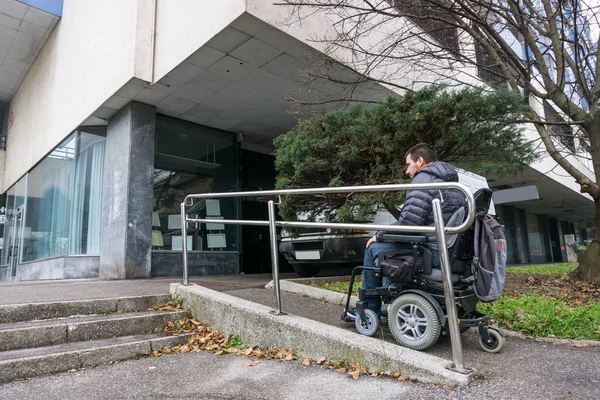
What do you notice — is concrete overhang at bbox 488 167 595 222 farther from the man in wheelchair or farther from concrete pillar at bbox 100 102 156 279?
concrete pillar at bbox 100 102 156 279

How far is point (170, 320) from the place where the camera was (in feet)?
Answer: 12.4

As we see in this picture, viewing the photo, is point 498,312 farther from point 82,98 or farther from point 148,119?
point 82,98

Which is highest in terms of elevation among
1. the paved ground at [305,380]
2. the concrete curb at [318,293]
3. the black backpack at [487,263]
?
the black backpack at [487,263]

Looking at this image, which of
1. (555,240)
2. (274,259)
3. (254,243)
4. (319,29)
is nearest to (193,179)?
(254,243)

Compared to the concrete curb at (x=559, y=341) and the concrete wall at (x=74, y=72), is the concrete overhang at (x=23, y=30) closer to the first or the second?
the concrete wall at (x=74, y=72)

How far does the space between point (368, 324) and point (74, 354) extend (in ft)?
7.04

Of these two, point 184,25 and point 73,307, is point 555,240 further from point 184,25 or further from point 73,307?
point 73,307

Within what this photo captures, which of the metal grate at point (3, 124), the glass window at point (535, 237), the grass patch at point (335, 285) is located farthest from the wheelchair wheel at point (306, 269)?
the glass window at point (535, 237)

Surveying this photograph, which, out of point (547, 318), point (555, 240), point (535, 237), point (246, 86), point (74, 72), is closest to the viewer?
point (547, 318)

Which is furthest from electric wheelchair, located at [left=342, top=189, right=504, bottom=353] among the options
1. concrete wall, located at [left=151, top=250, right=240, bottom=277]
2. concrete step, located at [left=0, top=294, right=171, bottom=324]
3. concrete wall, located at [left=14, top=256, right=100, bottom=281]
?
concrete wall, located at [left=14, top=256, right=100, bottom=281]

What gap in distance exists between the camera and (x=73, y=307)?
366 centimetres

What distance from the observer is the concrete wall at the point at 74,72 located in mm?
7289

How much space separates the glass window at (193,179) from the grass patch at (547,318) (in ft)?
18.2

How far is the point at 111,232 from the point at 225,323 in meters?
4.96
